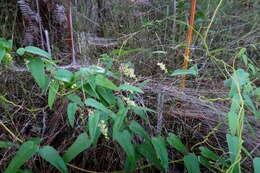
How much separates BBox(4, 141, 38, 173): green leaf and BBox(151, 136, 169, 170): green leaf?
28 cm

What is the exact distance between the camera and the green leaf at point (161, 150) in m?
0.62

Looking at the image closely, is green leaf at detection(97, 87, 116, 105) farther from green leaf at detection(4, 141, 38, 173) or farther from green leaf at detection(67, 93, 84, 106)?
green leaf at detection(4, 141, 38, 173)

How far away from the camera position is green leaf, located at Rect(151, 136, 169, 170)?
24.5 inches

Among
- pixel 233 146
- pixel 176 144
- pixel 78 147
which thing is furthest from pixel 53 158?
pixel 233 146

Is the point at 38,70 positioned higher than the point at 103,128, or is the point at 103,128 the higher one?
the point at 38,70

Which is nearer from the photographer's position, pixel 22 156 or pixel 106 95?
pixel 22 156

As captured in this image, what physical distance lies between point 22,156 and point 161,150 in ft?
1.03

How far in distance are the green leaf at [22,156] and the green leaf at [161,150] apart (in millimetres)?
275

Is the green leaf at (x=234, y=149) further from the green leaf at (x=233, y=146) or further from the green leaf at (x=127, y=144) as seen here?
the green leaf at (x=127, y=144)

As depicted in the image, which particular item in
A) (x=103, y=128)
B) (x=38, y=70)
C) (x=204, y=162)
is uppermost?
(x=38, y=70)

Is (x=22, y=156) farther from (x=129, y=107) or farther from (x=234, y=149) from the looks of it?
(x=234, y=149)

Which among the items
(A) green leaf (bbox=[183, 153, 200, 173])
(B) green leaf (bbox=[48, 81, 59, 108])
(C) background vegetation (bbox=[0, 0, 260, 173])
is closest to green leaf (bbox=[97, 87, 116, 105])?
(C) background vegetation (bbox=[0, 0, 260, 173])

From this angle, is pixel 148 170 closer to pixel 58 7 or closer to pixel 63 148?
pixel 63 148

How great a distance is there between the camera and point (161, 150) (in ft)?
2.10
